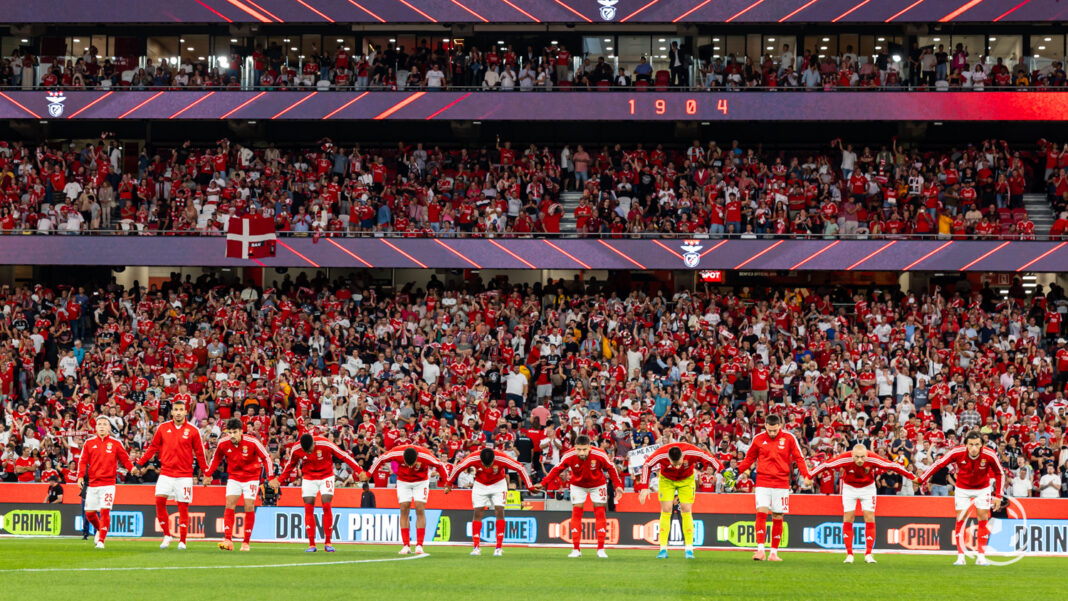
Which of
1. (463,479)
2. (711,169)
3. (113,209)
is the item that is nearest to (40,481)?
(463,479)

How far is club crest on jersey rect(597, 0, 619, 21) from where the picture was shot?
123ft

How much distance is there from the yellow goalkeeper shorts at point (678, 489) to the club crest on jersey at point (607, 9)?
20693 millimetres

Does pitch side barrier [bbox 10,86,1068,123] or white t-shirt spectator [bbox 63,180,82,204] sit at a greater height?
pitch side barrier [bbox 10,86,1068,123]

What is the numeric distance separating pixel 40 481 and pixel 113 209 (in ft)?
42.3

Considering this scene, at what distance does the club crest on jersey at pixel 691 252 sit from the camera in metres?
36.6


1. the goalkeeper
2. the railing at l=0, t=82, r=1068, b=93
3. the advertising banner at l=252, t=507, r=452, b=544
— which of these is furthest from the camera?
the railing at l=0, t=82, r=1068, b=93

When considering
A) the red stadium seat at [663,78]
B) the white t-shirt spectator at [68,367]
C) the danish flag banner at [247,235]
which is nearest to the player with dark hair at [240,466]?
the white t-shirt spectator at [68,367]

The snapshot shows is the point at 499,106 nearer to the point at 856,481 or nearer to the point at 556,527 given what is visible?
the point at 556,527

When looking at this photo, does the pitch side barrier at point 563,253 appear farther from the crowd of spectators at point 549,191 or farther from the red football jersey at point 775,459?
the red football jersey at point 775,459

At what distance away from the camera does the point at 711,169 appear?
3816 centimetres

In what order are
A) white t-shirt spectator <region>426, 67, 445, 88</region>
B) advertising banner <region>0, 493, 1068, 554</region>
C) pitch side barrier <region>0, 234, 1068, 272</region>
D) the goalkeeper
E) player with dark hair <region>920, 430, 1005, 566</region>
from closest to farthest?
player with dark hair <region>920, 430, 1005, 566</region>, the goalkeeper, advertising banner <region>0, 493, 1068, 554</region>, pitch side barrier <region>0, 234, 1068, 272</region>, white t-shirt spectator <region>426, 67, 445, 88</region>

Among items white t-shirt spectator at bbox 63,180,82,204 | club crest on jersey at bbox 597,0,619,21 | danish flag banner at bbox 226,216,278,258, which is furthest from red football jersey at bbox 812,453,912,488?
white t-shirt spectator at bbox 63,180,82,204

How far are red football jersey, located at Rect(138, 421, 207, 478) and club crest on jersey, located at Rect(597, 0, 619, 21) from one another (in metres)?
21.8

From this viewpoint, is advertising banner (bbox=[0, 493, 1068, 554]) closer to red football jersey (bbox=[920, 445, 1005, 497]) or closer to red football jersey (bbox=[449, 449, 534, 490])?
red football jersey (bbox=[449, 449, 534, 490])
